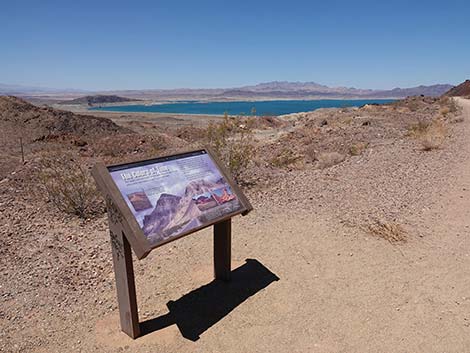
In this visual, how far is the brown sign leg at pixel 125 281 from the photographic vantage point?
350cm

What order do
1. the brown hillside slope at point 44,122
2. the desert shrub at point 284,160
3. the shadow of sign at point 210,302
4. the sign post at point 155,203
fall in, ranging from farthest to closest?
1. the brown hillside slope at point 44,122
2. the desert shrub at point 284,160
3. the shadow of sign at point 210,302
4. the sign post at point 155,203

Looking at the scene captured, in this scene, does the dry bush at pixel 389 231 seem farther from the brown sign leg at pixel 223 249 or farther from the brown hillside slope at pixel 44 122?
the brown hillside slope at pixel 44 122

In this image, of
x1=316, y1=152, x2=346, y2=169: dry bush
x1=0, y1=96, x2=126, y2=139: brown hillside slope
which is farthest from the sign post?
x1=0, y1=96, x2=126, y2=139: brown hillside slope

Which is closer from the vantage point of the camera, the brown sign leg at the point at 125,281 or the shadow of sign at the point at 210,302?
the brown sign leg at the point at 125,281

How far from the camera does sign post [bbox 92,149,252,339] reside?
10.9ft

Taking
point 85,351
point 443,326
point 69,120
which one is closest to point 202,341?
point 85,351

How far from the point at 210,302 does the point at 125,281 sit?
1.18 metres

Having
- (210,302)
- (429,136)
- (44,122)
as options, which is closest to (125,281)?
(210,302)

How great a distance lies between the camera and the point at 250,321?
4055 mm

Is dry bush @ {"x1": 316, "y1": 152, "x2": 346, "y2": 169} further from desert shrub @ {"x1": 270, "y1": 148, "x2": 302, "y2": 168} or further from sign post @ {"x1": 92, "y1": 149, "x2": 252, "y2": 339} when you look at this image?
sign post @ {"x1": 92, "y1": 149, "x2": 252, "y2": 339}

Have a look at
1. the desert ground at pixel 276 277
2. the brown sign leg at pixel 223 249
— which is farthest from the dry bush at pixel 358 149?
the brown sign leg at pixel 223 249

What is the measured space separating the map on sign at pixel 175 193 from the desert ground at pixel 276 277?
1.14 m

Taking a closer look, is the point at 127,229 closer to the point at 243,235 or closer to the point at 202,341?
the point at 202,341

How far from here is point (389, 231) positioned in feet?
19.5
